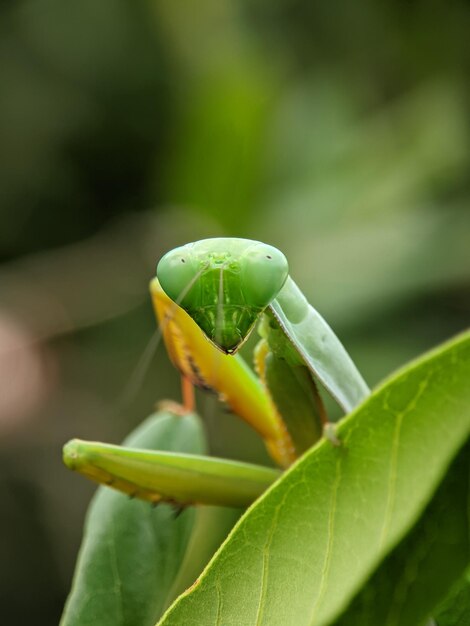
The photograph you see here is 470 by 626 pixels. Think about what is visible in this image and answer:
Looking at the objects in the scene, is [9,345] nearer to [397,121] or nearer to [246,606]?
[397,121]

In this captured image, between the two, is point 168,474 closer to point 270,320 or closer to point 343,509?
point 270,320

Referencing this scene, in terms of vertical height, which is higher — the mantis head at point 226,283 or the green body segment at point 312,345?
the mantis head at point 226,283

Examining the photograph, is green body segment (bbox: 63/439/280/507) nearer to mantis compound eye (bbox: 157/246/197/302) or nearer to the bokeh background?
mantis compound eye (bbox: 157/246/197/302)

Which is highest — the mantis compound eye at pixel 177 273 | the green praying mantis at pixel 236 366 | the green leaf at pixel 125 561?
the mantis compound eye at pixel 177 273

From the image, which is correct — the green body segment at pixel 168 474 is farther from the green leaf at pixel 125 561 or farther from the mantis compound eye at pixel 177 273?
the mantis compound eye at pixel 177 273

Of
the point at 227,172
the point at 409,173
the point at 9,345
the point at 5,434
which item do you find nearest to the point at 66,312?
the point at 9,345

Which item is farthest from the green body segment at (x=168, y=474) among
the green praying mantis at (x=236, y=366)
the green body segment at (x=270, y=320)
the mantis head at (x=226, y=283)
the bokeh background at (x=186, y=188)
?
the bokeh background at (x=186, y=188)

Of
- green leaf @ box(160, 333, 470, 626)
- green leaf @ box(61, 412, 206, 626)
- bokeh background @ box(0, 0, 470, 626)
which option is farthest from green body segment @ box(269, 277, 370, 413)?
bokeh background @ box(0, 0, 470, 626)
